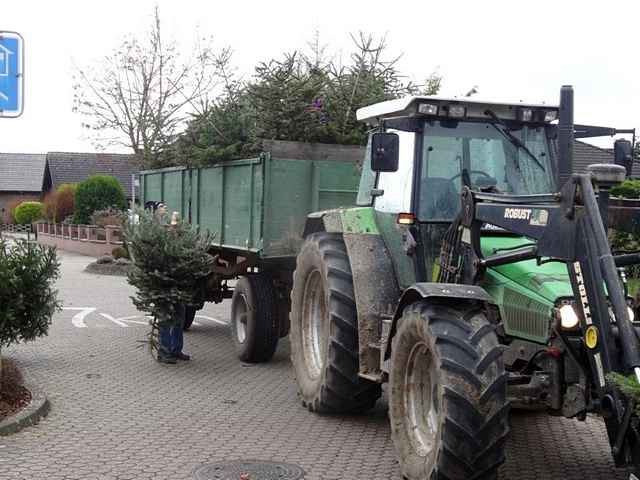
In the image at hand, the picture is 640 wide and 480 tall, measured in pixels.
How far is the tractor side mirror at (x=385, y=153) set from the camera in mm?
6602

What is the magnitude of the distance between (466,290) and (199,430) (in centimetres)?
297

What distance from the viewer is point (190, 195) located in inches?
499

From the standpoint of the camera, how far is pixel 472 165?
6.99 m

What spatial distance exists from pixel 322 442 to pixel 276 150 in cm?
395

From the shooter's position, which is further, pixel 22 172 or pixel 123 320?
pixel 22 172

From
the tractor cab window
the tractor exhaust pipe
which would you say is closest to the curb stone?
the tractor cab window

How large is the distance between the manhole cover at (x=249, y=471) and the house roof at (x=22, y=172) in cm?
6897

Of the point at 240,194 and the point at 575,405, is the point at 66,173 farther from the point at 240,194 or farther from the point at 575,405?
the point at 575,405

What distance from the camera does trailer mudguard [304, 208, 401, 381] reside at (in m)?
7.09

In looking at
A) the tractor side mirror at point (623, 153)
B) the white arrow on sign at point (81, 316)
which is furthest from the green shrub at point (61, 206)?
the tractor side mirror at point (623, 153)

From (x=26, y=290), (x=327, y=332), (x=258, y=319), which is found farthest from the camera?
(x=258, y=319)

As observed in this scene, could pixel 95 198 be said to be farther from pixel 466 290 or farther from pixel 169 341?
pixel 466 290

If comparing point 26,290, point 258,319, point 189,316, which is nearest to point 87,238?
point 189,316

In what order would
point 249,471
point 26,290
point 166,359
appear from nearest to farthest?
1. point 249,471
2. point 26,290
3. point 166,359
